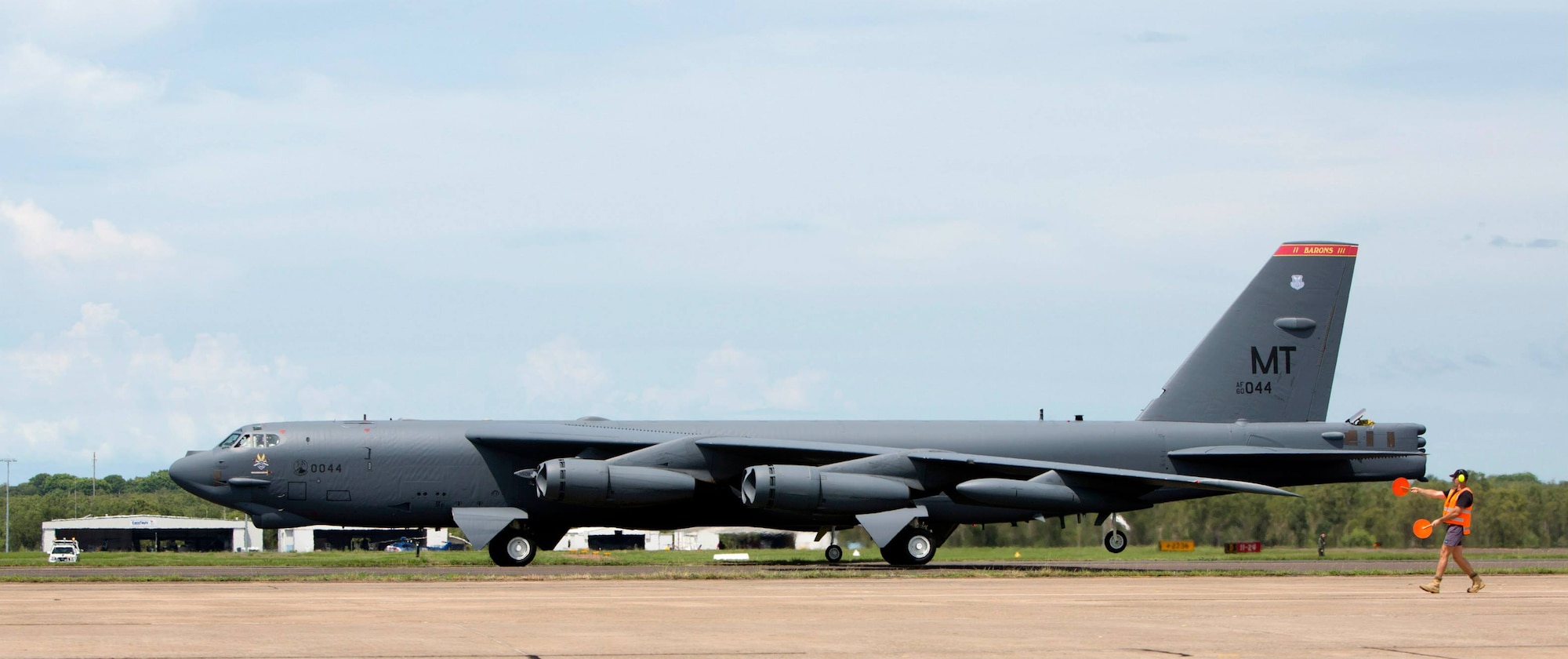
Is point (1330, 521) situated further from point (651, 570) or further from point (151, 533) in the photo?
point (151, 533)

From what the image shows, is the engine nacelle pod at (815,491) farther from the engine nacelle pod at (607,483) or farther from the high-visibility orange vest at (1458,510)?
the high-visibility orange vest at (1458,510)

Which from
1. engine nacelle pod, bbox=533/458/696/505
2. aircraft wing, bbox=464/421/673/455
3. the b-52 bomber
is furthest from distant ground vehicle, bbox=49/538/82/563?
engine nacelle pod, bbox=533/458/696/505

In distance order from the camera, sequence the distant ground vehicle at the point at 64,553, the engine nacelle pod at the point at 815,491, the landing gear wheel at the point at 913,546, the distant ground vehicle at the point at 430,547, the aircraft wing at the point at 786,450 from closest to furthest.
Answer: the engine nacelle pod at the point at 815,491 → the aircraft wing at the point at 786,450 → the landing gear wheel at the point at 913,546 → the distant ground vehicle at the point at 64,553 → the distant ground vehicle at the point at 430,547

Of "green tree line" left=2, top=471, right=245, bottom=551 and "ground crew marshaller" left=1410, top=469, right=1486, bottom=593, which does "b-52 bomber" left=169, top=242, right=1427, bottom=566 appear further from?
"green tree line" left=2, top=471, right=245, bottom=551

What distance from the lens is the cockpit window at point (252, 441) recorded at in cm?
2641

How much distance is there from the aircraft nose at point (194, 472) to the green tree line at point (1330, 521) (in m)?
9.80

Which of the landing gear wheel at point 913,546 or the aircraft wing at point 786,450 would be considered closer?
the aircraft wing at point 786,450

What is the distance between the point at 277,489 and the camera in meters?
26.3

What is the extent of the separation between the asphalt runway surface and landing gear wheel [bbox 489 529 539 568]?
28 cm

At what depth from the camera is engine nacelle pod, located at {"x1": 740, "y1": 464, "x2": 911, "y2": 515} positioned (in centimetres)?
2472

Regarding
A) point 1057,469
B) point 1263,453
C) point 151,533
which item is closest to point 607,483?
point 1057,469

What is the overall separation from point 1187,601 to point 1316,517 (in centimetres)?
2568

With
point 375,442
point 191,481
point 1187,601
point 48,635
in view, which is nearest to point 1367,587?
point 1187,601

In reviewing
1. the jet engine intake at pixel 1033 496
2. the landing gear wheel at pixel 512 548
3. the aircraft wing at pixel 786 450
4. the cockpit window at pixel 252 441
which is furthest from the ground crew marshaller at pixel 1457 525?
the cockpit window at pixel 252 441
